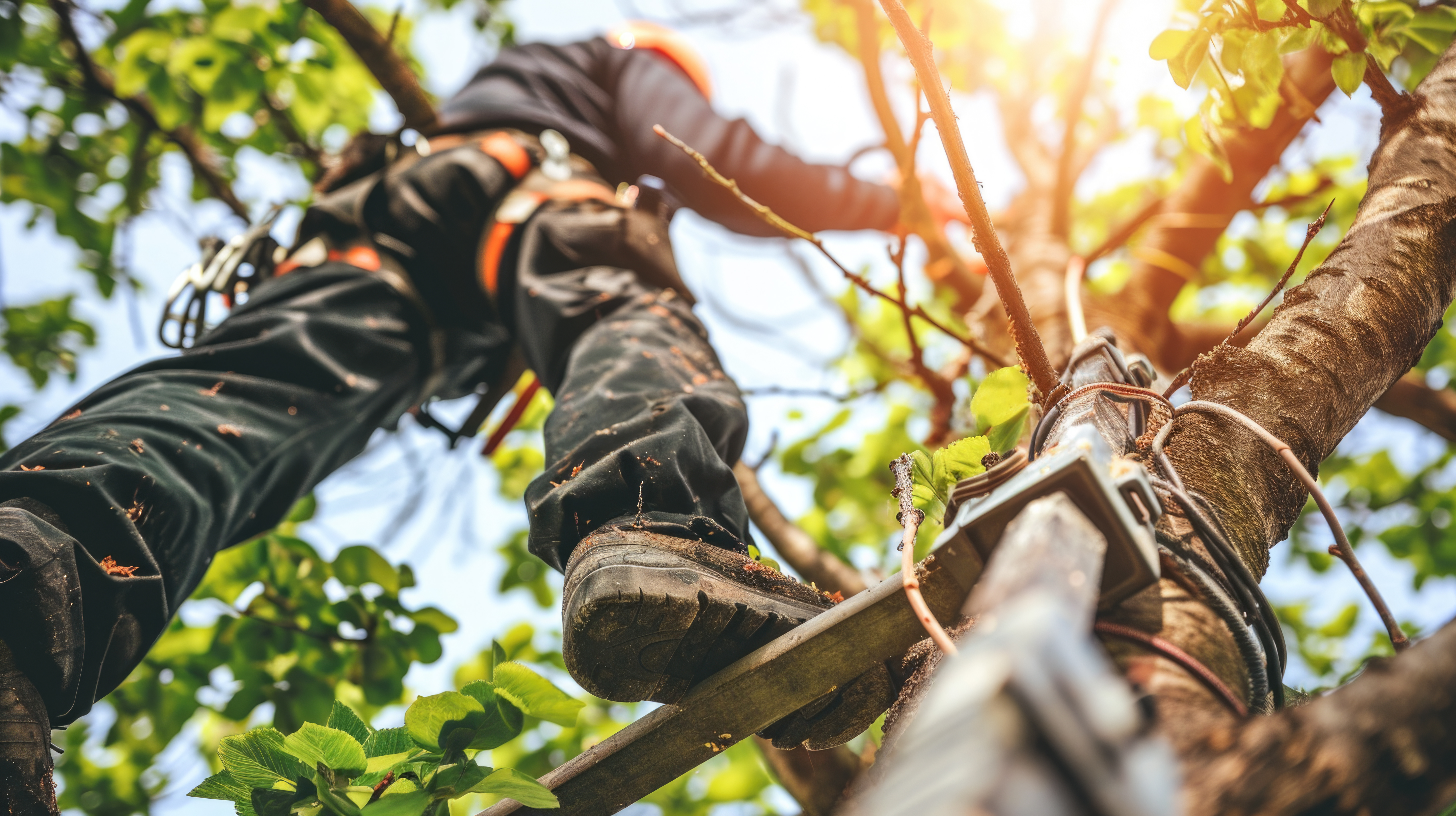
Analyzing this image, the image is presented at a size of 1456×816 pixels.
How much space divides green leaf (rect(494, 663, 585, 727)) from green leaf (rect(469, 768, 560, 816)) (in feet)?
0.31

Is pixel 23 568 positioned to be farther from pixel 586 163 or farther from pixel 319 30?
pixel 319 30

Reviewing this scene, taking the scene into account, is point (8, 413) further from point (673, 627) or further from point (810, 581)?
point (673, 627)

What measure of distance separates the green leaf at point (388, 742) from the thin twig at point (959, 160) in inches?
32.7

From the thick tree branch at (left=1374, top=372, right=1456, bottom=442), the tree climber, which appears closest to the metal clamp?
the tree climber

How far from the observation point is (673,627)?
966 millimetres

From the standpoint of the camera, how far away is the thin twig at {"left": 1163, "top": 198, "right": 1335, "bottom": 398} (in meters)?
0.98

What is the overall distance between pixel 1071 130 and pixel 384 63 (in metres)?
1.96

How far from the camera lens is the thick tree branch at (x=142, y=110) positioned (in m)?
2.77

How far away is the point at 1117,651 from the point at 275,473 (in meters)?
1.47

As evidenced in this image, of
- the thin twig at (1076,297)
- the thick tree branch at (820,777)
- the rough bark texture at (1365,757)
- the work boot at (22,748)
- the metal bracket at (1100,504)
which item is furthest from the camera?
the thick tree branch at (820,777)

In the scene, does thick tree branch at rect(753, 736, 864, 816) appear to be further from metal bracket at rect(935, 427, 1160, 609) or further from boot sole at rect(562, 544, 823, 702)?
metal bracket at rect(935, 427, 1160, 609)

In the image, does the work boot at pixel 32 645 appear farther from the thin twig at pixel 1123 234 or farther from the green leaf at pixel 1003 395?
the thin twig at pixel 1123 234

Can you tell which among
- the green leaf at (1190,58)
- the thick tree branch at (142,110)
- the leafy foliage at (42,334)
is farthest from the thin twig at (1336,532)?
the leafy foliage at (42,334)

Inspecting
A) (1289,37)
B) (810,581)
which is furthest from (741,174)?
(1289,37)
